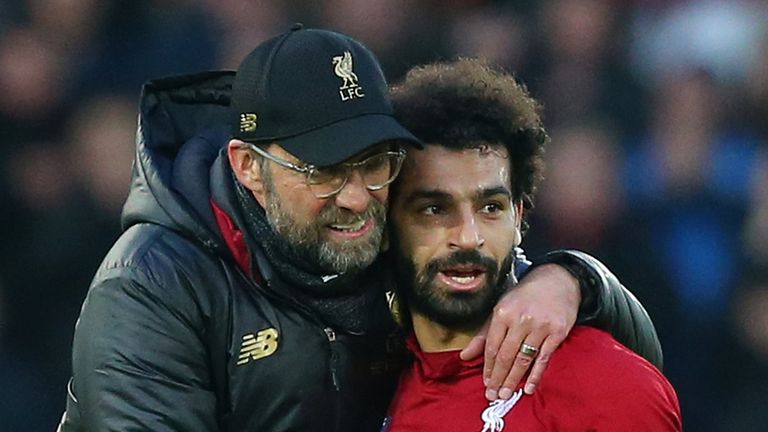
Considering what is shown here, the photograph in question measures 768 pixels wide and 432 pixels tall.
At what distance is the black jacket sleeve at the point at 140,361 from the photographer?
3.08 m

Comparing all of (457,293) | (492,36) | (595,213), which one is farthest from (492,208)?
(492,36)

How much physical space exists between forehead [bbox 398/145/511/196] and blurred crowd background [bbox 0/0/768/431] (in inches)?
80.0

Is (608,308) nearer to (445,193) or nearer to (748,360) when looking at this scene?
(445,193)

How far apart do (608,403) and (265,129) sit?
2.84ft

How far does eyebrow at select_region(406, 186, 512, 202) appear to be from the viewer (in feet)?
10.6

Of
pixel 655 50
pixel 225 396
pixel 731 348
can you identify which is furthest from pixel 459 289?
pixel 655 50

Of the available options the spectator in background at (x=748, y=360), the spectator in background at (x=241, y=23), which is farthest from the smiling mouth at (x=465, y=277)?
the spectator in background at (x=241, y=23)

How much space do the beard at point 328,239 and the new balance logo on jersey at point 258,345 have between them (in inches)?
6.9

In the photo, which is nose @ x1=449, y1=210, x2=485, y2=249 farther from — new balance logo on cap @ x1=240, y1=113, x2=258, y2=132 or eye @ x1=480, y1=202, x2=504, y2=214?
new balance logo on cap @ x1=240, y1=113, x2=258, y2=132

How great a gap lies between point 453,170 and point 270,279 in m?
0.43

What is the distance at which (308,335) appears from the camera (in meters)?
3.27

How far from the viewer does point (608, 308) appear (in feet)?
10.9

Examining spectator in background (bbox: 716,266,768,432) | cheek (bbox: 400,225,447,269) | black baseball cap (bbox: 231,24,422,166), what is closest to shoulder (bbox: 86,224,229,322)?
black baseball cap (bbox: 231,24,422,166)

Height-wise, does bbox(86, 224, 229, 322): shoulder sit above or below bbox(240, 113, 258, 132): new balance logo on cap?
below
